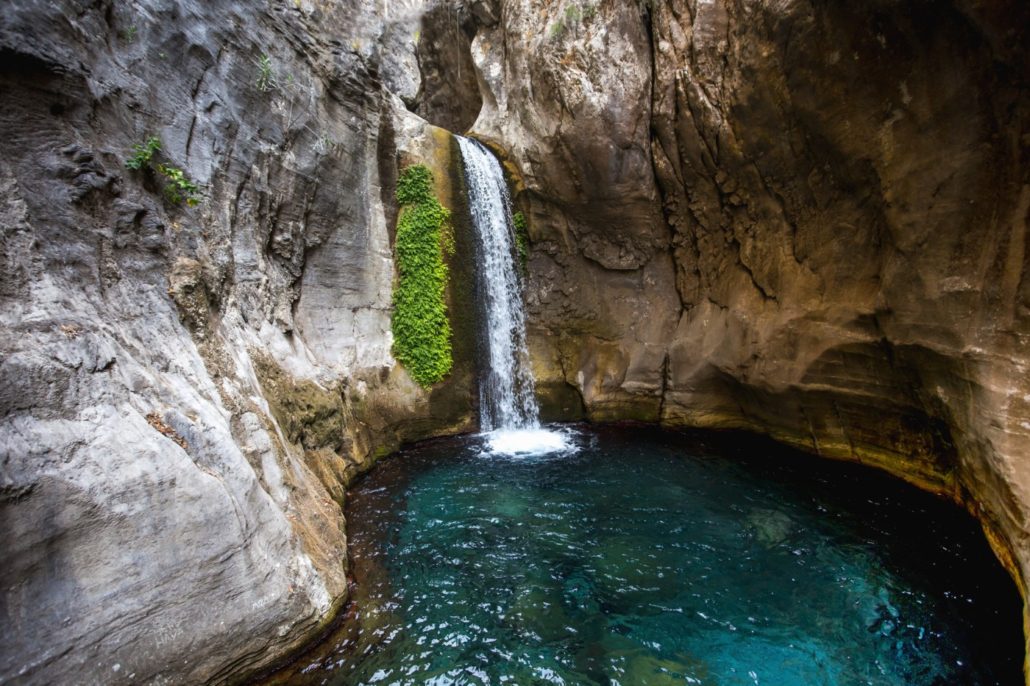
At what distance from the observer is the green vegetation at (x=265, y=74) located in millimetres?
7027

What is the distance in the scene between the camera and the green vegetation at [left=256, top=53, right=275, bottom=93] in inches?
277

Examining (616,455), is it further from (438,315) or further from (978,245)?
(978,245)

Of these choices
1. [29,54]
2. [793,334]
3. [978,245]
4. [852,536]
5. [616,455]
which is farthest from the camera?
[616,455]

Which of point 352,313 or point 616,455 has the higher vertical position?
point 352,313

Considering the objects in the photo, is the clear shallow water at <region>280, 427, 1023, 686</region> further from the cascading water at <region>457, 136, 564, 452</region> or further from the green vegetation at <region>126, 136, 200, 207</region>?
the green vegetation at <region>126, 136, 200, 207</region>

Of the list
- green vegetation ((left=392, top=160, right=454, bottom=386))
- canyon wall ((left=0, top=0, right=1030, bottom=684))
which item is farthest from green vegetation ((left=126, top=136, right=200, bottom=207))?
green vegetation ((left=392, top=160, right=454, bottom=386))

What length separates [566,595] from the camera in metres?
4.92

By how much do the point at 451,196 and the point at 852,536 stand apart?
9.11m

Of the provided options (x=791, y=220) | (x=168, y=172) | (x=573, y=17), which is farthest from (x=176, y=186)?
(x=791, y=220)

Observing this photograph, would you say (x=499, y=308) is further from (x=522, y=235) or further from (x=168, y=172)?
(x=168, y=172)

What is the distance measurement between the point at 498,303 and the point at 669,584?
6894 millimetres

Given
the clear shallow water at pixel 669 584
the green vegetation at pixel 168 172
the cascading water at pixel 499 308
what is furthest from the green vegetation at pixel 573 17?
the clear shallow water at pixel 669 584

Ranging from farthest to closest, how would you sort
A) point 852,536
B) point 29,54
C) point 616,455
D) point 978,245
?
point 616,455 < point 852,536 < point 978,245 < point 29,54

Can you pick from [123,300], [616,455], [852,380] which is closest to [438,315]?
[616,455]
